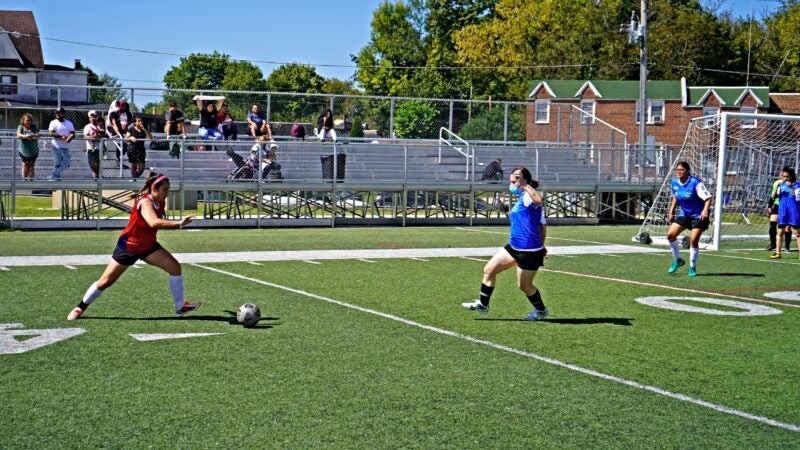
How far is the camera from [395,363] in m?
8.33

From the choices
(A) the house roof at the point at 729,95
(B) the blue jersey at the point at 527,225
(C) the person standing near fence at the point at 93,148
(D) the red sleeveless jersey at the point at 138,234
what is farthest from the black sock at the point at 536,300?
(A) the house roof at the point at 729,95

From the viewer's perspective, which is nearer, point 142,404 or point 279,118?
point 142,404

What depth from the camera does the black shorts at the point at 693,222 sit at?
15.3 metres

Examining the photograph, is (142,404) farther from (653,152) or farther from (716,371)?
(653,152)

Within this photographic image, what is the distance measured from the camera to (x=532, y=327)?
1031 cm

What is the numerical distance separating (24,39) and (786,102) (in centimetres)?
5065

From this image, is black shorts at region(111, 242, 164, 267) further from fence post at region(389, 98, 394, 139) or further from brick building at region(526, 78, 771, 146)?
brick building at region(526, 78, 771, 146)

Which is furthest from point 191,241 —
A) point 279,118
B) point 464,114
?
point 464,114

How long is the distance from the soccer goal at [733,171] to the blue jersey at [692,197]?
546cm

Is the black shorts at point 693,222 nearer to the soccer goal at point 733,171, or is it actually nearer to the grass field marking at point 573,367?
the soccer goal at point 733,171

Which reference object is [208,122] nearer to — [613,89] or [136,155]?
[136,155]

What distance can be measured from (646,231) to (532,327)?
1422 cm

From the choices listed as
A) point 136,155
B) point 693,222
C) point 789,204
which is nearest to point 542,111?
point 136,155

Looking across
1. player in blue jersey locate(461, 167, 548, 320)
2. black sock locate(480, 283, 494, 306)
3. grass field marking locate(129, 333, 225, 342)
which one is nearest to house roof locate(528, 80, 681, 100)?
black sock locate(480, 283, 494, 306)
